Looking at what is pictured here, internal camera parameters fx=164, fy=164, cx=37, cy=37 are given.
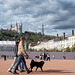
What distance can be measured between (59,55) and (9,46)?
24.4 m

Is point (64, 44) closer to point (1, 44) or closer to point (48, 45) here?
point (48, 45)

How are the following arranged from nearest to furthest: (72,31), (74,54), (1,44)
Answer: (74,54)
(1,44)
(72,31)

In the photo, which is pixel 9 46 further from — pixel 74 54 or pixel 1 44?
pixel 74 54

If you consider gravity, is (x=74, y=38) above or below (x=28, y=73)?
above

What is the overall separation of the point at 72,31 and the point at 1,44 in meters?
46.0

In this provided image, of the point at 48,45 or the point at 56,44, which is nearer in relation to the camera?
the point at 56,44

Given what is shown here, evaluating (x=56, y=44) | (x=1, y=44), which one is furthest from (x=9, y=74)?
(x=56, y=44)

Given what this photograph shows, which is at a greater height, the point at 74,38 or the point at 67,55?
the point at 74,38

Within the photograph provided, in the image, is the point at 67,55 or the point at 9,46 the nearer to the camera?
the point at 67,55

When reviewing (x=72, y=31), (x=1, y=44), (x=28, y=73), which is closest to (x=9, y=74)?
(x=28, y=73)

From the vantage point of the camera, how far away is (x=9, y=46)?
6662cm

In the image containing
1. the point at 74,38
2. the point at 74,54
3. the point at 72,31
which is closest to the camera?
the point at 74,54

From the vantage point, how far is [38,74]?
988 centimetres

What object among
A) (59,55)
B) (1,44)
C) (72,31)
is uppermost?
(72,31)
